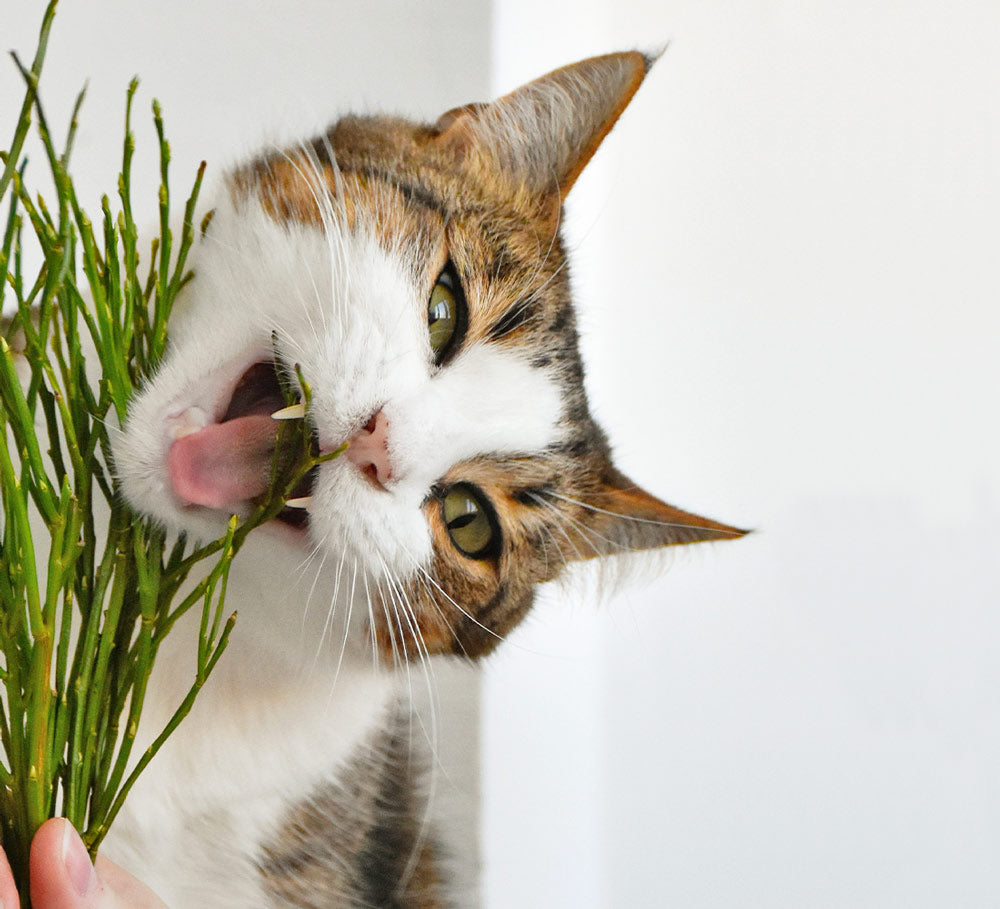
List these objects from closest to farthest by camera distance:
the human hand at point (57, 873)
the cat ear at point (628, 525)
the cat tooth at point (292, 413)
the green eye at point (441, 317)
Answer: the human hand at point (57, 873) < the cat tooth at point (292, 413) < the green eye at point (441, 317) < the cat ear at point (628, 525)

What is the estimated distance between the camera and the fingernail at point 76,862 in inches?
16.0

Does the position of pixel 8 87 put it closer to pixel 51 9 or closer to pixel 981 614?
pixel 51 9

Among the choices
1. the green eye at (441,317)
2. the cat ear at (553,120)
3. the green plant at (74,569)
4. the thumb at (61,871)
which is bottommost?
the thumb at (61,871)

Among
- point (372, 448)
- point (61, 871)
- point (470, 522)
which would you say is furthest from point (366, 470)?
point (61, 871)

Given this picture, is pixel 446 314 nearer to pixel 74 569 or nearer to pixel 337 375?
pixel 337 375

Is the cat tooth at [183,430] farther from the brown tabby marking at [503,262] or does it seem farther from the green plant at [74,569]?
the brown tabby marking at [503,262]

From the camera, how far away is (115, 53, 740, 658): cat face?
579mm

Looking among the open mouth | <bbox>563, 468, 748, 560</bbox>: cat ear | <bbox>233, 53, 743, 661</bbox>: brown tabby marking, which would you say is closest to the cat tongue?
the open mouth

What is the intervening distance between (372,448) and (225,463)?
0.10 m

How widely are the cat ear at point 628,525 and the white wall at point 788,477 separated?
0.04 m

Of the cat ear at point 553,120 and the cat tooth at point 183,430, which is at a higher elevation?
the cat ear at point 553,120

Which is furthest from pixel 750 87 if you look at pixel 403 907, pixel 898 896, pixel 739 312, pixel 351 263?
pixel 403 907

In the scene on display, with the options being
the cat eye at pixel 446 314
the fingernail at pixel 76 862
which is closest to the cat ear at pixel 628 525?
the cat eye at pixel 446 314

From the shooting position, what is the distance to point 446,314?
2.43 feet
